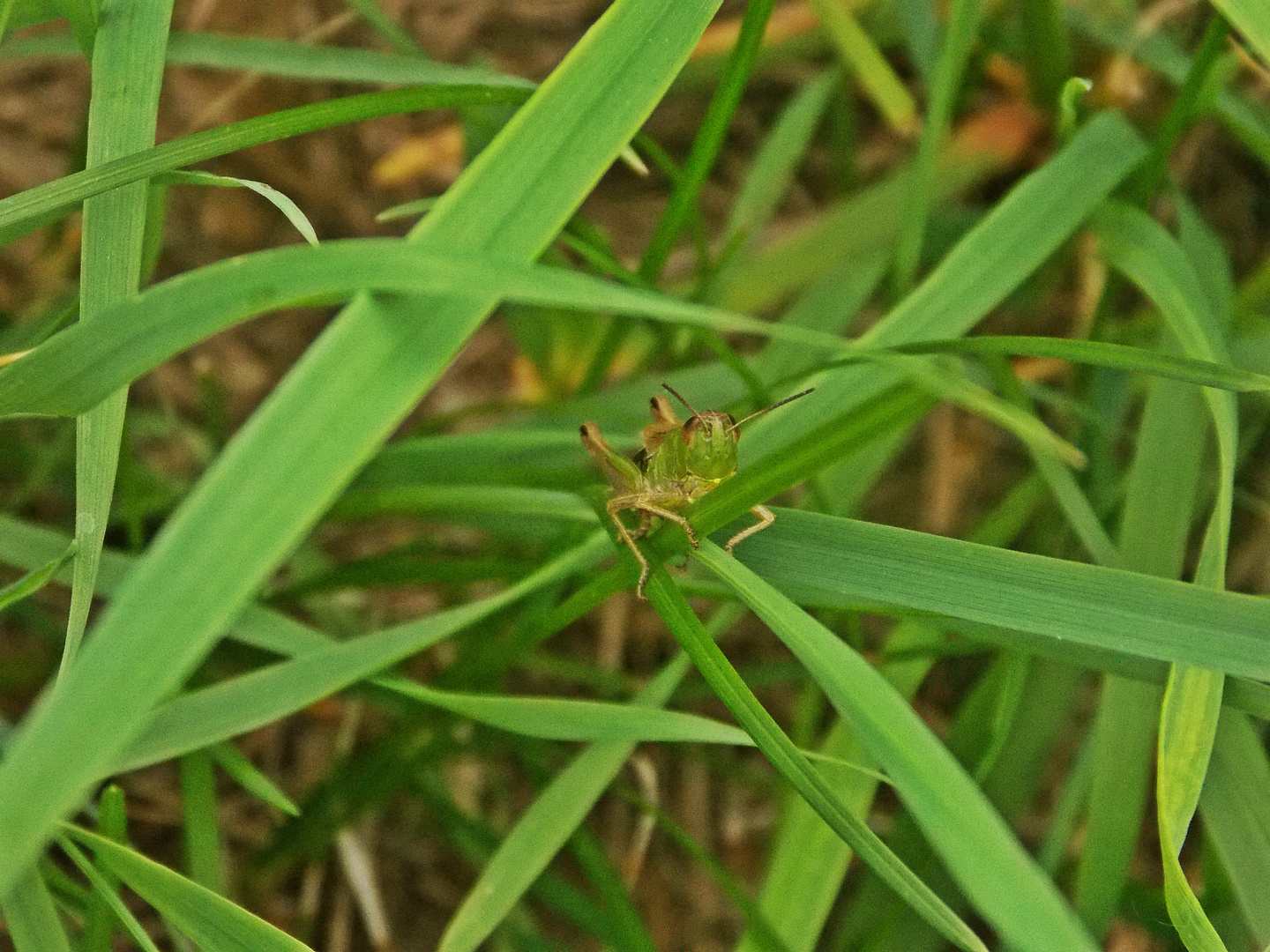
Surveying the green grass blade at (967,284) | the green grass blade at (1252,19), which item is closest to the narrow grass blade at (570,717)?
the green grass blade at (967,284)

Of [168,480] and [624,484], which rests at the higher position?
[624,484]

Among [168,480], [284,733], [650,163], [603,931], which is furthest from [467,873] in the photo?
[650,163]

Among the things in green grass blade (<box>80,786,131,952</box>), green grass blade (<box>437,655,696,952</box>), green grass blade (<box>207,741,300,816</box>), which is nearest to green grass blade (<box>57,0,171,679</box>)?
green grass blade (<box>80,786,131,952</box>)

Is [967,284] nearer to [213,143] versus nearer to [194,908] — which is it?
[213,143]

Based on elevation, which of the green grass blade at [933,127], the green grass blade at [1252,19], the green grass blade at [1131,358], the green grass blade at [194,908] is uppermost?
the green grass blade at [933,127]

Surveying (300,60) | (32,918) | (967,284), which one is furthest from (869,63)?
A: (32,918)

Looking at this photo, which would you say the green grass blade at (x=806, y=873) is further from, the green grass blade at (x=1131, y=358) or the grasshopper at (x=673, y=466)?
the green grass blade at (x=1131, y=358)

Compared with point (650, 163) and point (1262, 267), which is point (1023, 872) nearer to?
point (1262, 267)
